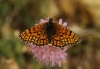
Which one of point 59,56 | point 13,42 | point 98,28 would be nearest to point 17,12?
point 13,42

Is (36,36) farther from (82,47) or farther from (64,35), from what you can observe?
(82,47)

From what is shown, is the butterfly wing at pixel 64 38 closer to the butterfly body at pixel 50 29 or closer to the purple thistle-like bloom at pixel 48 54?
the butterfly body at pixel 50 29

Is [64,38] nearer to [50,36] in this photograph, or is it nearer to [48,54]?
[50,36]

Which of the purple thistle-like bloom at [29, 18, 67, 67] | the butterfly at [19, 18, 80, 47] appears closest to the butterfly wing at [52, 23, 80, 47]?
the butterfly at [19, 18, 80, 47]

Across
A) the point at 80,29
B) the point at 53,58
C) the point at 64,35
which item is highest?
the point at 80,29

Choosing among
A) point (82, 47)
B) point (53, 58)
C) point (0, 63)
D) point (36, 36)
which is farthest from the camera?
point (82, 47)

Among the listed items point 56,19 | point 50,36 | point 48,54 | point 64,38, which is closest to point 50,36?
point 50,36

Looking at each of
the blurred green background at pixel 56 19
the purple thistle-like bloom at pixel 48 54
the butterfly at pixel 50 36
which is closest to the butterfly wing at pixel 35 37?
the butterfly at pixel 50 36

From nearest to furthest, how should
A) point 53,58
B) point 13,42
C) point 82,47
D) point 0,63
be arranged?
point 53,58, point 0,63, point 13,42, point 82,47
